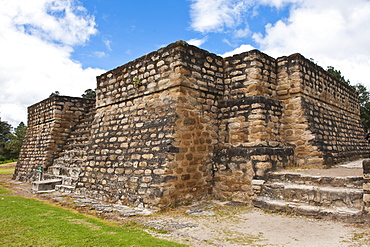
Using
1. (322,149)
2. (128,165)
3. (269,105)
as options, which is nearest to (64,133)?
(128,165)

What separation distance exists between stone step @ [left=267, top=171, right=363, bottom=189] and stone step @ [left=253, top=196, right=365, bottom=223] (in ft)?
1.83

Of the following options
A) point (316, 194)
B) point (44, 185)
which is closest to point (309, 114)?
point (316, 194)

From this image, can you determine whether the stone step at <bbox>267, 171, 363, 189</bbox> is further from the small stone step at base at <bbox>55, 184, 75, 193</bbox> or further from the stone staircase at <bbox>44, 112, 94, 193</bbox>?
the small stone step at base at <bbox>55, 184, 75, 193</bbox>

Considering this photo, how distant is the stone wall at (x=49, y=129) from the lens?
1176cm

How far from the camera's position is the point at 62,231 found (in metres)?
4.24

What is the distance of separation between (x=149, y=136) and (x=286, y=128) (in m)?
3.75

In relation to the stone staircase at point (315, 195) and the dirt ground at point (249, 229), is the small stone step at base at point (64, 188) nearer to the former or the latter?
the dirt ground at point (249, 229)

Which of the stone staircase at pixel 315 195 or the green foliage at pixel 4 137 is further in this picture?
the green foliage at pixel 4 137

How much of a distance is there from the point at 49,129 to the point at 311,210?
11.1m

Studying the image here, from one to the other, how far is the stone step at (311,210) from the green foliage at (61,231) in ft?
8.63

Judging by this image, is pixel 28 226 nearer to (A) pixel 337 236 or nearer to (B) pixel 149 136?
(B) pixel 149 136

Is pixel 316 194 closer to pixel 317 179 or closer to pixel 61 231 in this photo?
pixel 317 179

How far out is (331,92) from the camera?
9.20 metres

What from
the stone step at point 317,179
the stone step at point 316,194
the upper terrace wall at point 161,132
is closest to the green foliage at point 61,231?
the upper terrace wall at point 161,132
